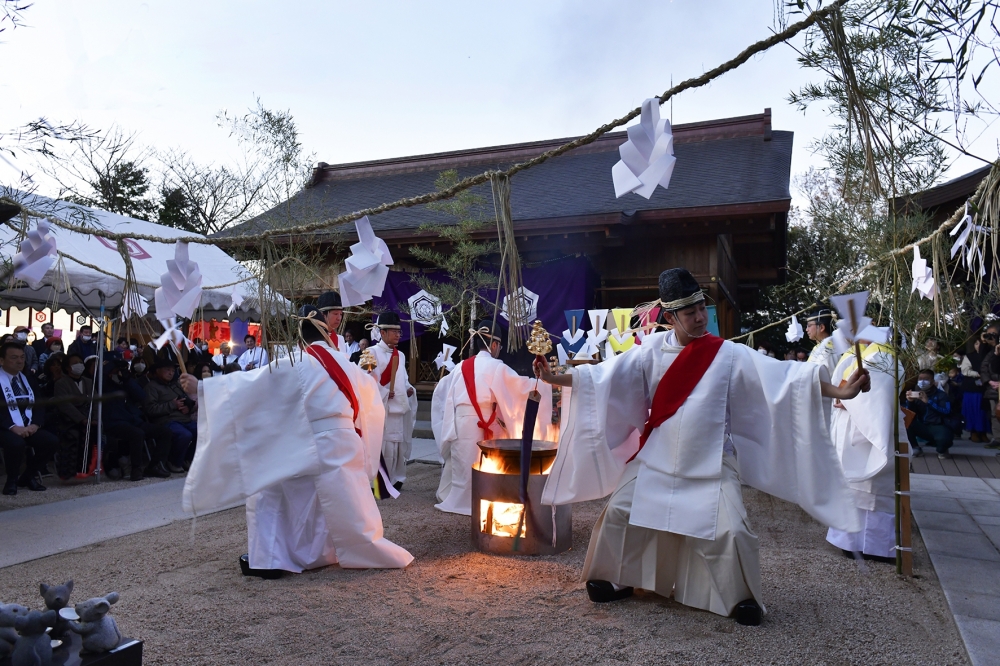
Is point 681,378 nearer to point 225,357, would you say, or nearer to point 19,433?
point 19,433

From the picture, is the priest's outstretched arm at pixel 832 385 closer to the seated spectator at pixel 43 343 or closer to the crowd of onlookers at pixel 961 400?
the crowd of onlookers at pixel 961 400

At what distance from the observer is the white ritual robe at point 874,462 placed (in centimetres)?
435

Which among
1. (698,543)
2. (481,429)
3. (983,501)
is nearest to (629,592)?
(698,543)

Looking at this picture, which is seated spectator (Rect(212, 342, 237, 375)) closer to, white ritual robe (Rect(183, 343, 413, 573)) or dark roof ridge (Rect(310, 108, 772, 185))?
dark roof ridge (Rect(310, 108, 772, 185))

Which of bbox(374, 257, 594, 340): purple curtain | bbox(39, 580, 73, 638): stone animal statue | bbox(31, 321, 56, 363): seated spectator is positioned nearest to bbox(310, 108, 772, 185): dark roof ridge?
bbox(374, 257, 594, 340): purple curtain

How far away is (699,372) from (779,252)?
11551mm

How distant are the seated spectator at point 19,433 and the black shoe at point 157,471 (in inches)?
41.4

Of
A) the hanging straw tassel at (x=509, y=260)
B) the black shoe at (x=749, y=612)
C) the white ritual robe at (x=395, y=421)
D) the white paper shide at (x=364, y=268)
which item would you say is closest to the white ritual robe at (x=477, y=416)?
the white ritual robe at (x=395, y=421)

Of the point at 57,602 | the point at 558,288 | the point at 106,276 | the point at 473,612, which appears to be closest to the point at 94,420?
the point at 106,276

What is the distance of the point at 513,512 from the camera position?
14.6 feet

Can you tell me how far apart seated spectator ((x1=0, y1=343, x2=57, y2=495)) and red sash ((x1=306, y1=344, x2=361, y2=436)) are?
354 centimetres

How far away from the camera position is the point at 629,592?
3482 mm

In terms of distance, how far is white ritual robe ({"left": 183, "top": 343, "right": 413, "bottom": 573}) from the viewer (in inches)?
151

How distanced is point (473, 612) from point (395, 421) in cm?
364
